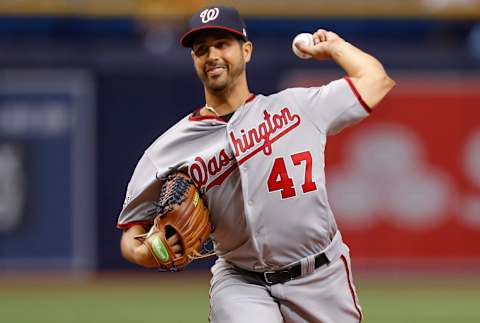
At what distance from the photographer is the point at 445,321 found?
928cm

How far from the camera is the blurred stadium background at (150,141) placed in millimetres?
12250

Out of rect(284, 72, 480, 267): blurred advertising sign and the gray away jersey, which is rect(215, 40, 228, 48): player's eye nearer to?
the gray away jersey

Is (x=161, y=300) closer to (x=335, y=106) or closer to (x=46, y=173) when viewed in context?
(x=46, y=173)

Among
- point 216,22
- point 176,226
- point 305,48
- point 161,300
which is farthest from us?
point 161,300

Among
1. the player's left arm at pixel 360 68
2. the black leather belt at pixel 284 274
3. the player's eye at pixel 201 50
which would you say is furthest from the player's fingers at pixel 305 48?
the black leather belt at pixel 284 274

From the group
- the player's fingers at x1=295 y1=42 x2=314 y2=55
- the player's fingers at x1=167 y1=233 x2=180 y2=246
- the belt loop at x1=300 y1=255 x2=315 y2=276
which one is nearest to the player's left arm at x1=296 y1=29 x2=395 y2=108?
the player's fingers at x1=295 y1=42 x2=314 y2=55

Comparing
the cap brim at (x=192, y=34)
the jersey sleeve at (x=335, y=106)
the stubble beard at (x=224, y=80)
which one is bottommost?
the jersey sleeve at (x=335, y=106)

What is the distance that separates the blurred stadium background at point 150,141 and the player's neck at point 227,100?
22.4 ft

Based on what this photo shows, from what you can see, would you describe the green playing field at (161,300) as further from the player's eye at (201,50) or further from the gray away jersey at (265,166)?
the player's eye at (201,50)

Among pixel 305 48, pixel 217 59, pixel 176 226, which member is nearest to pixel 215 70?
pixel 217 59

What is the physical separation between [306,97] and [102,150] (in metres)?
7.32

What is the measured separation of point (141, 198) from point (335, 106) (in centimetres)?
95

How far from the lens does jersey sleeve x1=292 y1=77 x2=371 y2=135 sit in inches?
209

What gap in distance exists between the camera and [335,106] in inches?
209
